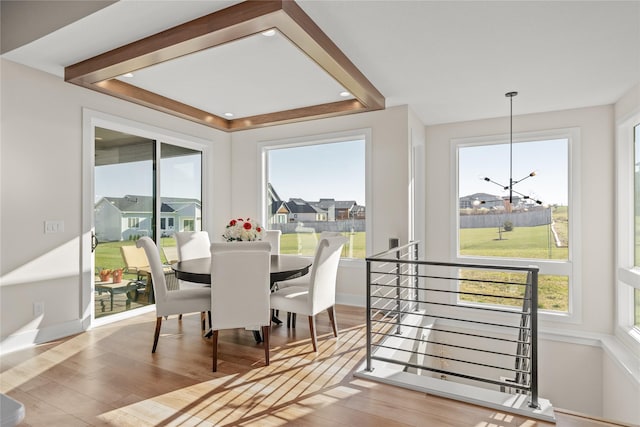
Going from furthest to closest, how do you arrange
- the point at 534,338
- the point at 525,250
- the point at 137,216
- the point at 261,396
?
1. the point at 525,250
2. the point at 137,216
3. the point at 261,396
4. the point at 534,338

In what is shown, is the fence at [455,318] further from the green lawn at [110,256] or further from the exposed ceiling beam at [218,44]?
the green lawn at [110,256]

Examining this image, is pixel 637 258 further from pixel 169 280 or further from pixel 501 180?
pixel 169 280

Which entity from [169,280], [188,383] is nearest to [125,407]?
[188,383]

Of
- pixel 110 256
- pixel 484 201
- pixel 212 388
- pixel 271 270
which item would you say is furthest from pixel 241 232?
pixel 484 201

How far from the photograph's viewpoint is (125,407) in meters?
2.18

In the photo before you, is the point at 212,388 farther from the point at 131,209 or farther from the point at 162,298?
the point at 131,209

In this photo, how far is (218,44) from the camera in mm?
2562

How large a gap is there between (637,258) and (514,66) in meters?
2.64

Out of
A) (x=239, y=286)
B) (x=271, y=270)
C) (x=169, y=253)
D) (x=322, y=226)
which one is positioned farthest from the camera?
(x=322, y=226)

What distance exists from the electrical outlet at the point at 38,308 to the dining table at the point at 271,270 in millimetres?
1227

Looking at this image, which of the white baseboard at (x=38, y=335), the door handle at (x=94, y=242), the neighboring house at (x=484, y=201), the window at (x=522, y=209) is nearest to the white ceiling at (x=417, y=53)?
the window at (x=522, y=209)

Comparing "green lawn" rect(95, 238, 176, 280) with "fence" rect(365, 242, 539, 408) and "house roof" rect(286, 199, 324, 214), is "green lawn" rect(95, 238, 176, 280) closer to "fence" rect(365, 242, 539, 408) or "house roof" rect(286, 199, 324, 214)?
"house roof" rect(286, 199, 324, 214)

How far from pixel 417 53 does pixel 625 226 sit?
10.7 feet

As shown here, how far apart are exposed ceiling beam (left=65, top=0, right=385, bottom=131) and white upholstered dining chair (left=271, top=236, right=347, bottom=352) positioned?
1511 mm
